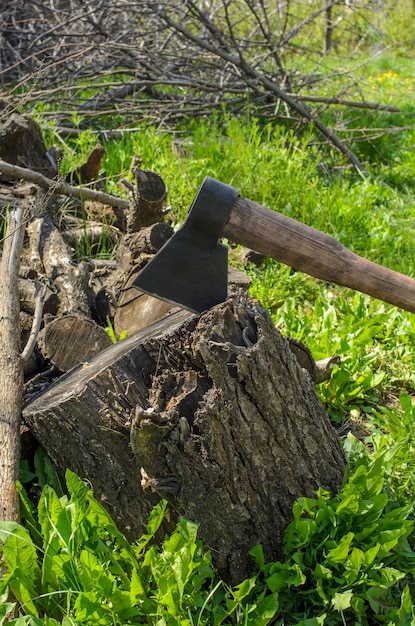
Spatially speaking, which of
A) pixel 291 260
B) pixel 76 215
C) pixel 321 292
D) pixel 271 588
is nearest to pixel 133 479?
pixel 271 588

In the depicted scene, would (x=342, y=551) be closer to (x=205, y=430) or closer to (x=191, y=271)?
(x=205, y=430)

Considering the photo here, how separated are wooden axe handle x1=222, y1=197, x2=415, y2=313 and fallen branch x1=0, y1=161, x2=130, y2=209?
7.05 feet

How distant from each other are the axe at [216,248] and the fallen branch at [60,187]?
2.11 m

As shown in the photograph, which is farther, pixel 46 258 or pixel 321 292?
pixel 321 292

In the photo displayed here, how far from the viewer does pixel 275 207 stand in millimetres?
4875

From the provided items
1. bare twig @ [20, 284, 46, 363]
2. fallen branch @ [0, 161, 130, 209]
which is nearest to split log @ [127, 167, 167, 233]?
fallen branch @ [0, 161, 130, 209]

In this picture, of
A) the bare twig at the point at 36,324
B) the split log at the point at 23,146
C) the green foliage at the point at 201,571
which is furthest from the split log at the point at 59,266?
the green foliage at the point at 201,571

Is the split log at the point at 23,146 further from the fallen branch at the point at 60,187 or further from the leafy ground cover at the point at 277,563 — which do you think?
the leafy ground cover at the point at 277,563

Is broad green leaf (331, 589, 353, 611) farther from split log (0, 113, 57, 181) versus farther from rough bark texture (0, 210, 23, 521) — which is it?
split log (0, 113, 57, 181)

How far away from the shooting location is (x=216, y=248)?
2213 millimetres

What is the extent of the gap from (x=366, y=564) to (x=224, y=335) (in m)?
0.83

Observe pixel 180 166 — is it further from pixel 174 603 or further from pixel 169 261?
pixel 174 603

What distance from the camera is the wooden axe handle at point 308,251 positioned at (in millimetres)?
2238

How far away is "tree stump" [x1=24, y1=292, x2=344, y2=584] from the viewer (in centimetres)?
200
